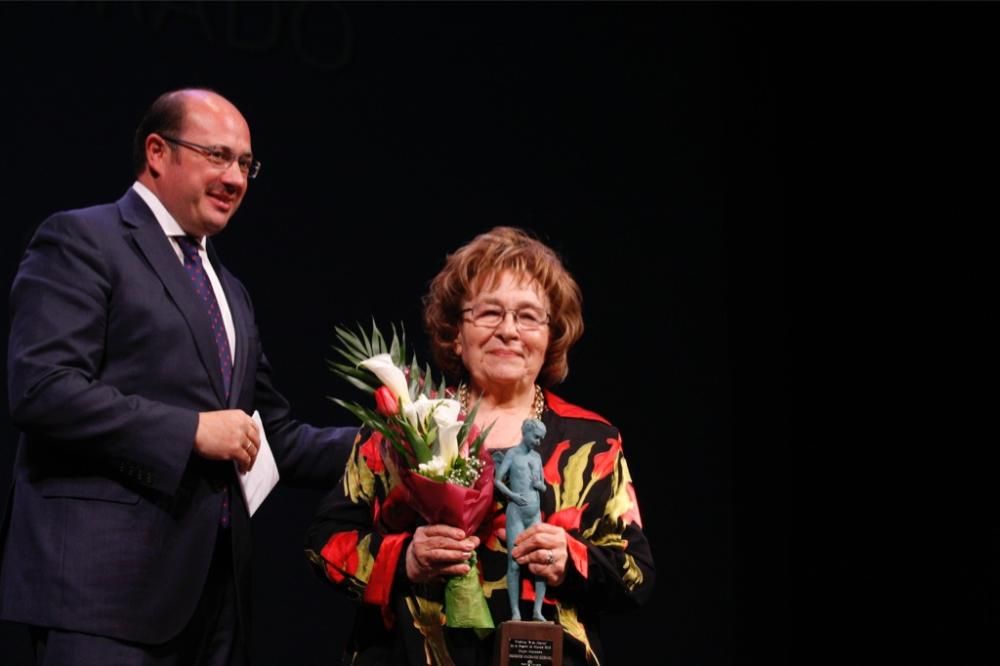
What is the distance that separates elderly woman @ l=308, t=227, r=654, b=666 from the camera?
2.27m

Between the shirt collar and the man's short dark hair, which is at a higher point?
the man's short dark hair

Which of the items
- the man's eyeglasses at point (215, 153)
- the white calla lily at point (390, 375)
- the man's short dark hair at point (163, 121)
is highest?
the man's short dark hair at point (163, 121)

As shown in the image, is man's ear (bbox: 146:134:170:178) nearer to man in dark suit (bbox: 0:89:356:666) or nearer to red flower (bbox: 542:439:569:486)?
man in dark suit (bbox: 0:89:356:666)

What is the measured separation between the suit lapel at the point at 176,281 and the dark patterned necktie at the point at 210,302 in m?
0.03

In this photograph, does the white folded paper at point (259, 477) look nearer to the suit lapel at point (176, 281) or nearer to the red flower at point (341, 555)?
the suit lapel at point (176, 281)

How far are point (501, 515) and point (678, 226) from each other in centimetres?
213

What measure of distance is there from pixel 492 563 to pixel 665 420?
6.47ft

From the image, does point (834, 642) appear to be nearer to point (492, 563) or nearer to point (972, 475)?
point (972, 475)

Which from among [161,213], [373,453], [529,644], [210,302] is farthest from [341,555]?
[161,213]

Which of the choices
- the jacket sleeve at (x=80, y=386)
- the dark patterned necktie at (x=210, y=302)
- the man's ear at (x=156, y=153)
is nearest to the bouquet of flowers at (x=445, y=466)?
the jacket sleeve at (x=80, y=386)

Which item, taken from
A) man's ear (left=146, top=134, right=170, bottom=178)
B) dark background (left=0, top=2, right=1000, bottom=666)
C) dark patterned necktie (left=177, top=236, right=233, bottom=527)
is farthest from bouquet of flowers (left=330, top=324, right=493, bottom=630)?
dark background (left=0, top=2, right=1000, bottom=666)

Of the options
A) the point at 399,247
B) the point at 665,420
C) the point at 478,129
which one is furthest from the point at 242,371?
the point at 665,420

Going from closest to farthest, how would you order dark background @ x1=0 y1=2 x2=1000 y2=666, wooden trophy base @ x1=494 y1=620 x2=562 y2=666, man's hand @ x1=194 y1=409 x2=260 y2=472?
1. wooden trophy base @ x1=494 y1=620 x2=562 y2=666
2. man's hand @ x1=194 y1=409 x2=260 y2=472
3. dark background @ x1=0 y1=2 x2=1000 y2=666

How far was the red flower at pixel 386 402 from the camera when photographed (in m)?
2.26
